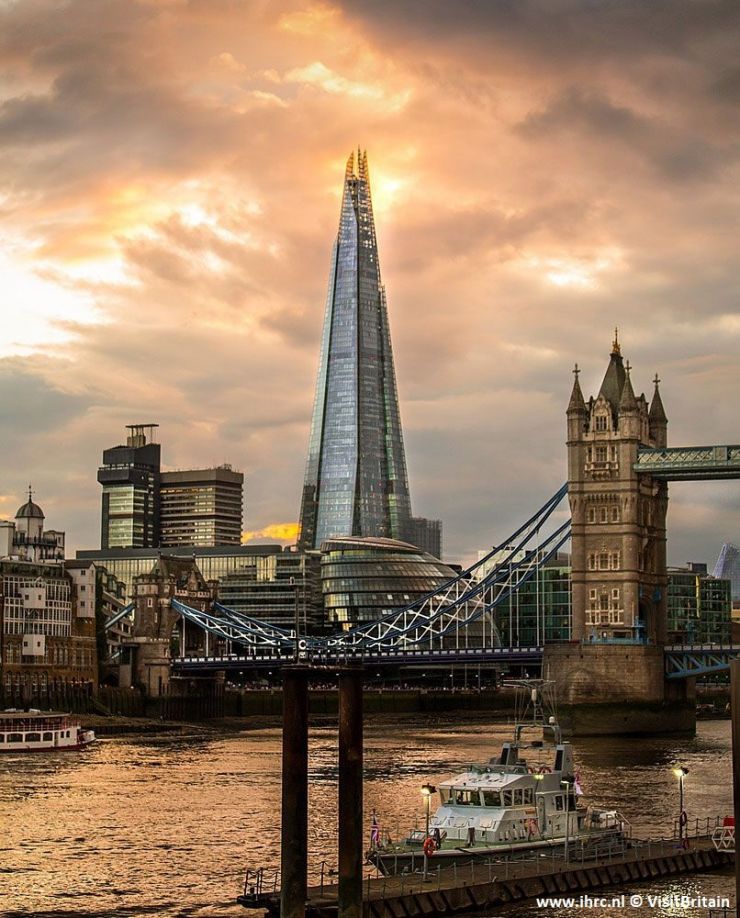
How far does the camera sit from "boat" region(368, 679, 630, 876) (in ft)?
155

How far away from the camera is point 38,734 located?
10888 centimetres

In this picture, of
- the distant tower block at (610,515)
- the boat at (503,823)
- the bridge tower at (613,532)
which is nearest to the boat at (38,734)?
the bridge tower at (613,532)

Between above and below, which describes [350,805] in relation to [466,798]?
above

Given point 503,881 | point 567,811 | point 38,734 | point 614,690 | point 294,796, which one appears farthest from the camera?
point 614,690

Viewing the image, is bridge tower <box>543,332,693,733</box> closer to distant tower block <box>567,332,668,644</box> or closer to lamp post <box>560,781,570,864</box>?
distant tower block <box>567,332,668,644</box>

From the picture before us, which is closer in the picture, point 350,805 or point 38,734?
point 350,805

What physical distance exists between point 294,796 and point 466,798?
493 inches

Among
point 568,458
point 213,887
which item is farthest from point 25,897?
point 568,458

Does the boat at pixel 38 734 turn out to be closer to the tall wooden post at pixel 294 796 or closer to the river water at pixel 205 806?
the river water at pixel 205 806

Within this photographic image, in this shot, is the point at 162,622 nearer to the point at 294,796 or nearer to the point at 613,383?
the point at 613,383

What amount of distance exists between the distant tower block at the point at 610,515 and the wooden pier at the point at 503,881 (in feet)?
268

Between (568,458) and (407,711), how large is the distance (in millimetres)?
45998

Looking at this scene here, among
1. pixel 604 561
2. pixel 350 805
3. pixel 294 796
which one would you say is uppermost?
pixel 604 561

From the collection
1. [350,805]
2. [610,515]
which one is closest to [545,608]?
[610,515]
